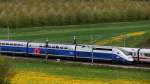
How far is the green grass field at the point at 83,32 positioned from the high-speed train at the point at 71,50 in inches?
502

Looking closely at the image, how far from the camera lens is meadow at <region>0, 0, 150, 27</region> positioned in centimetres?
12425

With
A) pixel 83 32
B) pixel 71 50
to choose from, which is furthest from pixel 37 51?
pixel 83 32

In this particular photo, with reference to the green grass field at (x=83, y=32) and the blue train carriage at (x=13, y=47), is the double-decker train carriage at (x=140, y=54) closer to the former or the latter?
the green grass field at (x=83, y=32)

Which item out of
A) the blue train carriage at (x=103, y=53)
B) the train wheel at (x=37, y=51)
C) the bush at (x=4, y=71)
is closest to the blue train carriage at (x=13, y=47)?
the train wheel at (x=37, y=51)

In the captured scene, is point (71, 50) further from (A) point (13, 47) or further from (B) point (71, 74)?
(B) point (71, 74)

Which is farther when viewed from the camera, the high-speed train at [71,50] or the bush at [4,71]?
the high-speed train at [71,50]

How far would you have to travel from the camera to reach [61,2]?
138500 mm

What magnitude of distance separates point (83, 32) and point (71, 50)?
25260 millimetres

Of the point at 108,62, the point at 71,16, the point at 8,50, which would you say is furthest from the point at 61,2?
the point at 108,62

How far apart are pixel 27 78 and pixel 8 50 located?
89.8 ft

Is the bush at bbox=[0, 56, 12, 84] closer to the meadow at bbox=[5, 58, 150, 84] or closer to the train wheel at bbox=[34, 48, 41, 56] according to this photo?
the meadow at bbox=[5, 58, 150, 84]

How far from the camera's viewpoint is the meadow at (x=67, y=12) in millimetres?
124250

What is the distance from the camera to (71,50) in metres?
87.4

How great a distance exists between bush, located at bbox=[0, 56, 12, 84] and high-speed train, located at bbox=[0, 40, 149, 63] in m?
35.8
